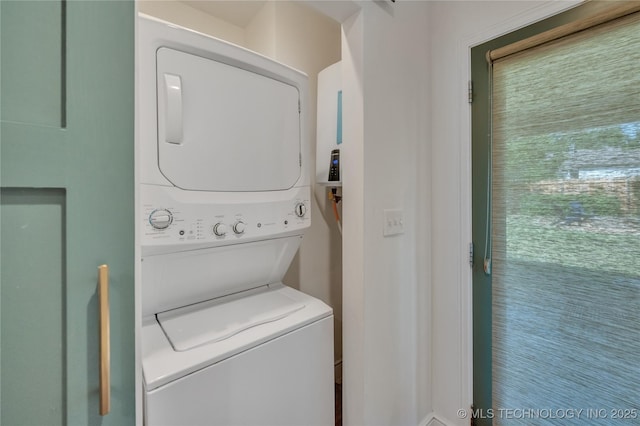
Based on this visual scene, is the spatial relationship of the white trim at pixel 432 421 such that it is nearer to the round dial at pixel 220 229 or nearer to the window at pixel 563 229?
the window at pixel 563 229

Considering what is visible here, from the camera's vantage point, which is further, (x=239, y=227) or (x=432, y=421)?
(x=432, y=421)

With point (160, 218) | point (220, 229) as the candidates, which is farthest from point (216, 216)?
point (160, 218)

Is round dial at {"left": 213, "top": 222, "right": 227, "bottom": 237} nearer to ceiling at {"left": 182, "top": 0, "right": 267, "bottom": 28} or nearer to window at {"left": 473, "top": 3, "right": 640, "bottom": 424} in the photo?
window at {"left": 473, "top": 3, "right": 640, "bottom": 424}

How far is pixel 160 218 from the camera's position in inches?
33.8

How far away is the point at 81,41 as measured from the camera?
51 cm

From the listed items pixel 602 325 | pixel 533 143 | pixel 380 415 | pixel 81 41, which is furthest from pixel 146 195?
pixel 602 325

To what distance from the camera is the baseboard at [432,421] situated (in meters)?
1.58

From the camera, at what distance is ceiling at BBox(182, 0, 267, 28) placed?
1806 mm

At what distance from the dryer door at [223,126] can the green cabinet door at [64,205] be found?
0.34m

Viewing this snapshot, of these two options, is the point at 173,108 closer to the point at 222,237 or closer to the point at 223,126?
the point at 223,126

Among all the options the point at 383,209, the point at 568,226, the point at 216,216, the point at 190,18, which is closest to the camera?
the point at 216,216

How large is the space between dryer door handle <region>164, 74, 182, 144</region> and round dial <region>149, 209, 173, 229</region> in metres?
0.23

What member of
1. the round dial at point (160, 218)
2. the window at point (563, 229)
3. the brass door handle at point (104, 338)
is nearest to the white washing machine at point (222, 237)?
the round dial at point (160, 218)

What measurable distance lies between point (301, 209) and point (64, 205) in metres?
0.84
